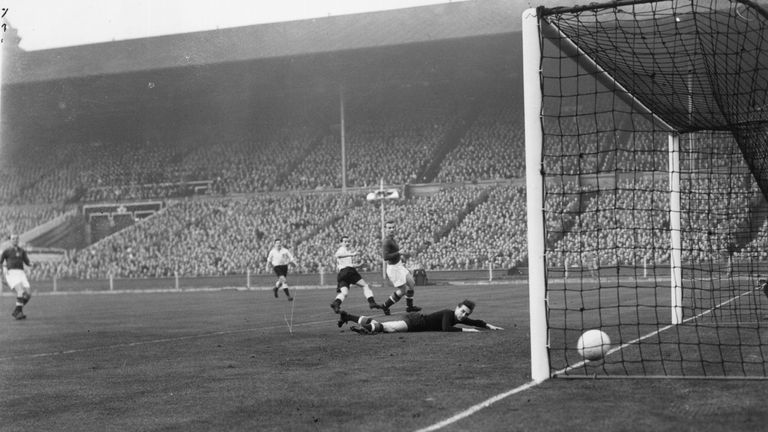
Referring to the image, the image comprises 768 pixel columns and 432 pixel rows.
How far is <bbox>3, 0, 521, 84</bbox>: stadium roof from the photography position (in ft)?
134

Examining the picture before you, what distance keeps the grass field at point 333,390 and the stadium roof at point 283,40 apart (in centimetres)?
2935

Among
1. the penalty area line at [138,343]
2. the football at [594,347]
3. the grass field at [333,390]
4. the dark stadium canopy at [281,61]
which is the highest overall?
the dark stadium canopy at [281,61]

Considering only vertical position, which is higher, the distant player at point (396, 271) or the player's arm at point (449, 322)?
the distant player at point (396, 271)

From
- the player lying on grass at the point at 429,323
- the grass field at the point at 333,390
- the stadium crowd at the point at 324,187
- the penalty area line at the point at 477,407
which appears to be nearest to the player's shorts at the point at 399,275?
the grass field at the point at 333,390

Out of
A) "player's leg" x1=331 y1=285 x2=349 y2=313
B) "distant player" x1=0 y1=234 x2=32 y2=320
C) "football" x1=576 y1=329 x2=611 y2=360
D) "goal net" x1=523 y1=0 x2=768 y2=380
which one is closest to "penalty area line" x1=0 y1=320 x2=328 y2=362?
"player's leg" x1=331 y1=285 x2=349 y2=313

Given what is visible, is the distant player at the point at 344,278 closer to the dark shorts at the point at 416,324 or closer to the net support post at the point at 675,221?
the dark shorts at the point at 416,324

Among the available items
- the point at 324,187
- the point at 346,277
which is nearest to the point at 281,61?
the point at 324,187

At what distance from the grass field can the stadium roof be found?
29.3 m

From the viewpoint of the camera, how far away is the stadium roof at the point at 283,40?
4078cm

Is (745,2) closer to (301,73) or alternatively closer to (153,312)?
(153,312)

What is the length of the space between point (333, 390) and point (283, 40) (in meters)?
38.3

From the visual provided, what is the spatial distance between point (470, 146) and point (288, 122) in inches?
467

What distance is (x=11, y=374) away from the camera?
9914mm

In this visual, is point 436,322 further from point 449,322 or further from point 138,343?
point 138,343
